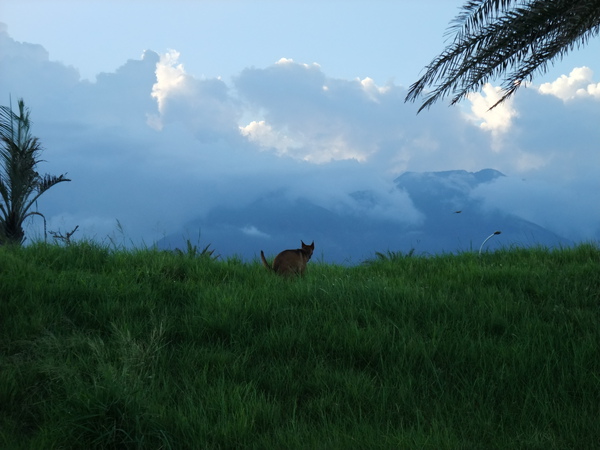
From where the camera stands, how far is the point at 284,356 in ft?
16.9

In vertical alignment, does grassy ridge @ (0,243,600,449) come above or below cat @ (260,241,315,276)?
below

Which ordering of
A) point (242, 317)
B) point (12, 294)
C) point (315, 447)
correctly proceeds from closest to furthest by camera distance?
point (315, 447)
point (242, 317)
point (12, 294)

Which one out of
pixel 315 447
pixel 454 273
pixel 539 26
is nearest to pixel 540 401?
pixel 315 447

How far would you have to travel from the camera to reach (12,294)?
614 cm

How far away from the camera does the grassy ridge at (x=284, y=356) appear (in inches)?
154

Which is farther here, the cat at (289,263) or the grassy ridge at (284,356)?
the cat at (289,263)

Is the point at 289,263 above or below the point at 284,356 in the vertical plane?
above

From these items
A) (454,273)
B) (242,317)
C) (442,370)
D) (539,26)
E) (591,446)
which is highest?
(539,26)

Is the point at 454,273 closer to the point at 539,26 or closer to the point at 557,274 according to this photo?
the point at 557,274

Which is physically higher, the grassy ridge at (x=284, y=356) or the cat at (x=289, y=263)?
the cat at (x=289, y=263)

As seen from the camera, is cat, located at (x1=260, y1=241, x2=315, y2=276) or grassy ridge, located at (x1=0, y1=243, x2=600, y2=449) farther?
cat, located at (x1=260, y1=241, x2=315, y2=276)

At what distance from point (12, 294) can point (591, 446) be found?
Answer: 552 centimetres

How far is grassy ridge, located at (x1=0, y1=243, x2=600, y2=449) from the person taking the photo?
3.91 meters

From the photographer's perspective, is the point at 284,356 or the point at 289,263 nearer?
the point at 284,356
